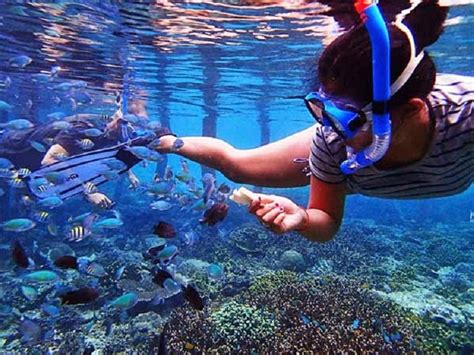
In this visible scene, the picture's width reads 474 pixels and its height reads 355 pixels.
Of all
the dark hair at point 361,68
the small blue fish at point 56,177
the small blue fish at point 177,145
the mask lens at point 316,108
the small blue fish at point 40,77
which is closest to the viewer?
the dark hair at point 361,68

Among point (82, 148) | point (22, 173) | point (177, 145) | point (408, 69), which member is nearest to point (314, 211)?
point (408, 69)

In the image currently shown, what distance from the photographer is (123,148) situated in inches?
262

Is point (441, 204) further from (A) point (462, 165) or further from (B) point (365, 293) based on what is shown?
(A) point (462, 165)

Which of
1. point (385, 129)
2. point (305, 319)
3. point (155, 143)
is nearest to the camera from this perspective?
point (385, 129)

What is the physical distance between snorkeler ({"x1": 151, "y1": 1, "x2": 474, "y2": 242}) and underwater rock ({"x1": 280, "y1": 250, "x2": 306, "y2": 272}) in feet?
32.7

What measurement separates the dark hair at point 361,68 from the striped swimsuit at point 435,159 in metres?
0.32

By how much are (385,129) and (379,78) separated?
13.3 inches

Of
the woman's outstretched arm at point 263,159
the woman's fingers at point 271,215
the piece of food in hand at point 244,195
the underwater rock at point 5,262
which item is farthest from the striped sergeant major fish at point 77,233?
the woman's fingers at point 271,215

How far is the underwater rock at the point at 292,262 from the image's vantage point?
45.1 feet

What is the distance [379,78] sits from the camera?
2.56 metres

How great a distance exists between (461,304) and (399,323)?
176 inches

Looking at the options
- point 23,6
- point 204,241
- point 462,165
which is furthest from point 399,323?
point 23,6

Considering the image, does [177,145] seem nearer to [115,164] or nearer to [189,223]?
[115,164]

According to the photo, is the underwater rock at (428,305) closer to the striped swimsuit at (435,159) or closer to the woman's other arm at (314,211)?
the striped swimsuit at (435,159)
